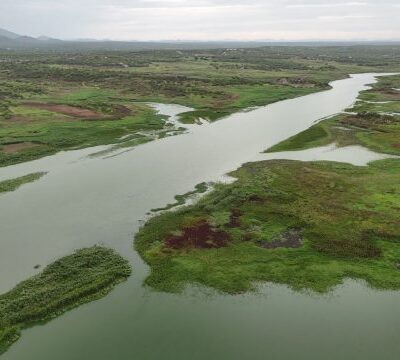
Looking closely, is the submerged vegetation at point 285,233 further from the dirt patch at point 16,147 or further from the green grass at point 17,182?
the dirt patch at point 16,147

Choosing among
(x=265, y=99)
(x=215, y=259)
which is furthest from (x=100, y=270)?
(x=265, y=99)

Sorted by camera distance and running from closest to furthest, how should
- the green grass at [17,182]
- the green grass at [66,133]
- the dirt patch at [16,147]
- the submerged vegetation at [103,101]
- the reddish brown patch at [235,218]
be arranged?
1. the reddish brown patch at [235,218]
2. the green grass at [17,182]
3. the dirt patch at [16,147]
4. the green grass at [66,133]
5. the submerged vegetation at [103,101]

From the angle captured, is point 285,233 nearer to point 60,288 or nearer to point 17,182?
point 60,288

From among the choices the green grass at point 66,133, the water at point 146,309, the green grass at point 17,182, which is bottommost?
the water at point 146,309

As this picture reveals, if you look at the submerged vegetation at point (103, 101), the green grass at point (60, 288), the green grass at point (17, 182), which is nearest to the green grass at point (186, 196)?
the green grass at point (60, 288)

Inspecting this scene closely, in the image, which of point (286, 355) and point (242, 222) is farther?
point (242, 222)

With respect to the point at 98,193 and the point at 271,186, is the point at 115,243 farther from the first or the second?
the point at 271,186
